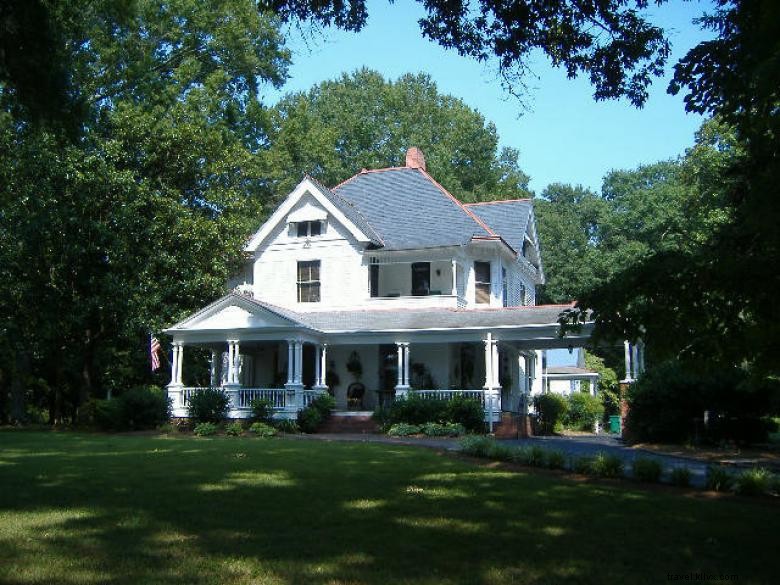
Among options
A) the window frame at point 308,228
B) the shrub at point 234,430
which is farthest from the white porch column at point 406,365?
the window frame at point 308,228

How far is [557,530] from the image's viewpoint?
25.4 feet

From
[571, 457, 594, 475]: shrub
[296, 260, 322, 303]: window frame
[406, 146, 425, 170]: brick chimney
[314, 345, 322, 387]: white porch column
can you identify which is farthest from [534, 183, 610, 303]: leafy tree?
[571, 457, 594, 475]: shrub

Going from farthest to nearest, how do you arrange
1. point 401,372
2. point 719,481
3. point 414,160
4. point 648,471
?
point 414,160, point 401,372, point 648,471, point 719,481

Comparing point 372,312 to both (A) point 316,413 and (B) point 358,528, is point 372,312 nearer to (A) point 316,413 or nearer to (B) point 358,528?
(A) point 316,413

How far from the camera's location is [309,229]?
1192 inches

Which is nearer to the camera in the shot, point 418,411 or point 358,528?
point 358,528

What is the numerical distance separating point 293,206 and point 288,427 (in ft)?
30.6

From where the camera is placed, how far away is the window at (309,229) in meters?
30.2

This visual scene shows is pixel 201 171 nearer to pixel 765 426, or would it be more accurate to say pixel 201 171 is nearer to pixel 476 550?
pixel 765 426

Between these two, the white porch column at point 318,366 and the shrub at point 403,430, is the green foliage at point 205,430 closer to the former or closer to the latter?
the white porch column at point 318,366

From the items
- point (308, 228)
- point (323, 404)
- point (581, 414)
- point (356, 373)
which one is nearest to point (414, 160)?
point (308, 228)

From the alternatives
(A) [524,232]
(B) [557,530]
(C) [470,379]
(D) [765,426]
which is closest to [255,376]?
(C) [470,379]

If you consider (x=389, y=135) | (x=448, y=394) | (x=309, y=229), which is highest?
(x=389, y=135)

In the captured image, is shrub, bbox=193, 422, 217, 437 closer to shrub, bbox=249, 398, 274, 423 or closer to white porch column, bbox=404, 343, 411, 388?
shrub, bbox=249, 398, 274, 423
